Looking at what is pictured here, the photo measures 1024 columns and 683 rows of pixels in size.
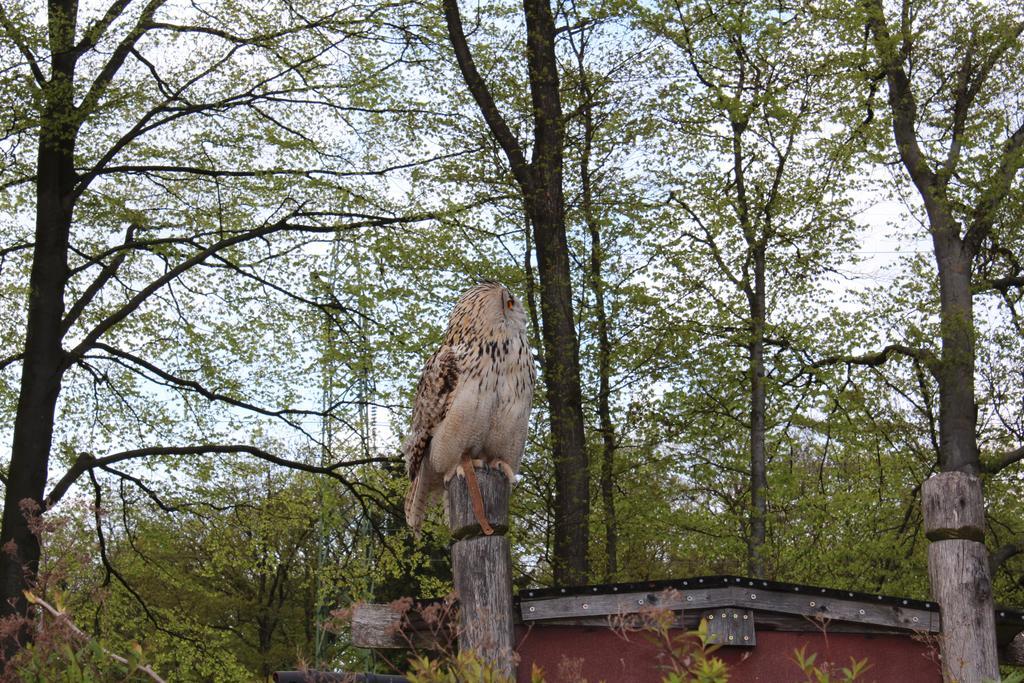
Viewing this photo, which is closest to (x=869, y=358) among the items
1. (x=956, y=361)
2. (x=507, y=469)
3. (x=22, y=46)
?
(x=956, y=361)

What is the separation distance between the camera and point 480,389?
241 inches

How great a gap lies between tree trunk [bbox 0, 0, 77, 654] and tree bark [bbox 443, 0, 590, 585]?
473 cm

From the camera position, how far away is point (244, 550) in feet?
52.1

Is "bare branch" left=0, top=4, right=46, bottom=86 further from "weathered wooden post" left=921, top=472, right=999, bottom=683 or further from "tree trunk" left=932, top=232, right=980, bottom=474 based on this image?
"tree trunk" left=932, top=232, right=980, bottom=474

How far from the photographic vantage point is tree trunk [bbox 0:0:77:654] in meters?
13.0

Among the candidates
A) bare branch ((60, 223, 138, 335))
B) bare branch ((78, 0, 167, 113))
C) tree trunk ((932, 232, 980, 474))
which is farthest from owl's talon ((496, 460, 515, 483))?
tree trunk ((932, 232, 980, 474))

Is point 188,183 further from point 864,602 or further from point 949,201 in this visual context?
point 864,602

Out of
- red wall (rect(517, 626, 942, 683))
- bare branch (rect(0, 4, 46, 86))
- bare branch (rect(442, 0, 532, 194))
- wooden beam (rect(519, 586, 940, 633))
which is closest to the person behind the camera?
wooden beam (rect(519, 586, 940, 633))

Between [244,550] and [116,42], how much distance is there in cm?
691

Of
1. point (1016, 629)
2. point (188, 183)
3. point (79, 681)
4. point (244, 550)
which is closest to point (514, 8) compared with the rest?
point (188, 183)

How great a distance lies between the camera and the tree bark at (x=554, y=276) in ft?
40.1

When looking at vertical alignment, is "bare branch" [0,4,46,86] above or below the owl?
above

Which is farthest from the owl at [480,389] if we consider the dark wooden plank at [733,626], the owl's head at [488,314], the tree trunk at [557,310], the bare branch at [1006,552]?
the bare branch at [1006,552]

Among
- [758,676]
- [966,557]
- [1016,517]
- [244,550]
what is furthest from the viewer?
[1016,517]
